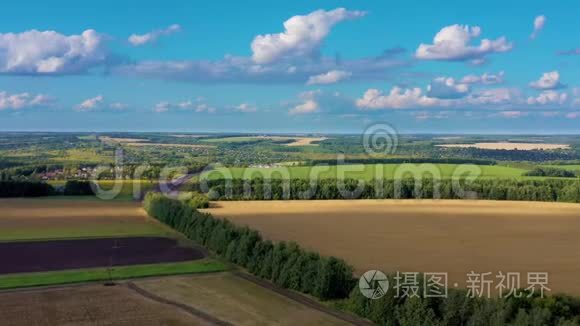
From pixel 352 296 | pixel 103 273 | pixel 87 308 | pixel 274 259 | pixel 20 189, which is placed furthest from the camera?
pixel 20 189

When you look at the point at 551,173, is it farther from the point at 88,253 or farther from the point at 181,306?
the point at 181,306

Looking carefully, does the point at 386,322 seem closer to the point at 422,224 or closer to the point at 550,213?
the point at 422,224

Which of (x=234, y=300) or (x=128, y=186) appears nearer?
(x=234, y=300)

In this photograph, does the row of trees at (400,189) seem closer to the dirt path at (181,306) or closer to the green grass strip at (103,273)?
the green grass strip at (103,273)

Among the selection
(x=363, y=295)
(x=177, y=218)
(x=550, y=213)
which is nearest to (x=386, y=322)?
(x=363, y=295)

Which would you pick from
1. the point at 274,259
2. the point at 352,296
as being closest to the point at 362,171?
the point at 274,259

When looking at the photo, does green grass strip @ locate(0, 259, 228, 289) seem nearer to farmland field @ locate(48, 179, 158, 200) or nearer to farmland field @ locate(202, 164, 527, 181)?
farmland field @ locate(48, 179, 158, 200)
